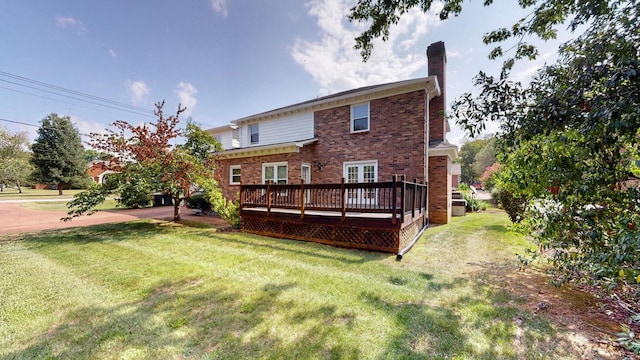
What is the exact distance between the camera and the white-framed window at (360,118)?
10453 millimetres

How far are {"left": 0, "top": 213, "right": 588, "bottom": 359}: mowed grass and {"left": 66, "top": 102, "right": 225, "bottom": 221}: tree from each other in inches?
103

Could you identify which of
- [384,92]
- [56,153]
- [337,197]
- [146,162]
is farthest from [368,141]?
[56,153]

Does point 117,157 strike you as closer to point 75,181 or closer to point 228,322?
point 228,322

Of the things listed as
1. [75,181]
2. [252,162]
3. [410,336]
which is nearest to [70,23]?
[252,162]

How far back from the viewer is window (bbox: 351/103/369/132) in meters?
10.5

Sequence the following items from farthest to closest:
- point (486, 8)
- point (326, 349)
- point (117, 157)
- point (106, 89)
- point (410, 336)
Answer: point (106, 89)
point (117, 157)
point (486, 8)
point (410, 336)
point (326, 349)

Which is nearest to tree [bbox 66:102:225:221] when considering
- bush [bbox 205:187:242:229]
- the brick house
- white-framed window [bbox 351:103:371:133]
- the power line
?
bush [bbox 205:187:242:229]

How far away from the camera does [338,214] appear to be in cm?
704

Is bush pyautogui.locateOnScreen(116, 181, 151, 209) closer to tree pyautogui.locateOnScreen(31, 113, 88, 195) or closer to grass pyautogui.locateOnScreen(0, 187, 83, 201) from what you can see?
grass pyautogui.locateOnScreen(0, 187, 83, 201)

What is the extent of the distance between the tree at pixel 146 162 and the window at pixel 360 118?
691 centimetres

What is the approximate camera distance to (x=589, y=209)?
3.00 meters

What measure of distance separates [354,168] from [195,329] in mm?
8763

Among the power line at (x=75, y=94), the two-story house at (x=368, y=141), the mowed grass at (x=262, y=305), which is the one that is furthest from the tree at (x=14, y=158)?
the mowed grass at (x=262, y=305)

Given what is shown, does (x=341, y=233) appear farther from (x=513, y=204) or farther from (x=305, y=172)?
(x=513, y=204)
